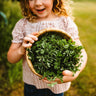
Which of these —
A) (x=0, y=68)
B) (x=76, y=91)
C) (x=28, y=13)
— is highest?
(x=28, y=13)

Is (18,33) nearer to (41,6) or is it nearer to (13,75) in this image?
(41,6)

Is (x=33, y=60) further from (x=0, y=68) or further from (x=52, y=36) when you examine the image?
(x=0, y=68)

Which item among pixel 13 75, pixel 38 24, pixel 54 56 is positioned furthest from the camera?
pixel 13 75

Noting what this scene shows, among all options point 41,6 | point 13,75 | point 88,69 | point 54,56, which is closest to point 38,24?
point 41,6

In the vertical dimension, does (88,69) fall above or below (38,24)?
below

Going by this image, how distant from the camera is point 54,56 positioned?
1.25 meters

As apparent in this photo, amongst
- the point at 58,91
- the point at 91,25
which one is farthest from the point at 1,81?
the point at 91,25

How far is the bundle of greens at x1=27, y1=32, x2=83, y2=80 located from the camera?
47.8 inches

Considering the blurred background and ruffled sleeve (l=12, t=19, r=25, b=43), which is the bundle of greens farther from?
the blurred background

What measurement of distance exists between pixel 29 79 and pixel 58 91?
1.06ft

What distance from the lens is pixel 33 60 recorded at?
1.29 m

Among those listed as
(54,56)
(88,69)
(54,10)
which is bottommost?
(88,69)

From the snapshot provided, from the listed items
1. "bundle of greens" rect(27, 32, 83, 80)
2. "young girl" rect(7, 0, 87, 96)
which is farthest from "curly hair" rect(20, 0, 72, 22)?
"bundle of greens" rect(27, 32, 83, 80)

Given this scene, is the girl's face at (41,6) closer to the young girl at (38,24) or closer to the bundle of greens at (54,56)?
the young girl at (38,24)
